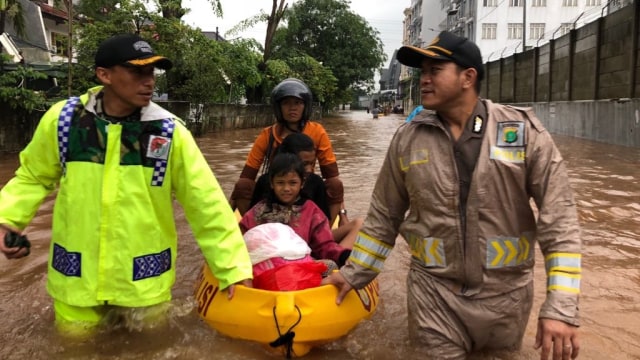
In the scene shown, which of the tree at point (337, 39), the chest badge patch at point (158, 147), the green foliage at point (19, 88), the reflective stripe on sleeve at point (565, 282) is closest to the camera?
the reflective stripe on sleeve at point (565, 282)

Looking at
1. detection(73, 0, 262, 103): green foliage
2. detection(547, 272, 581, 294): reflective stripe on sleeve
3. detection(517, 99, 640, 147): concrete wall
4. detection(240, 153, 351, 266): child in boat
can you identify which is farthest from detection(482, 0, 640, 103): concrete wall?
detection(547, 272, 581, 294): reflective stripe on sleeve

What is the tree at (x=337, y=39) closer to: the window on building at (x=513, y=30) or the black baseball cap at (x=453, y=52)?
the window on building at (x=513, y=30)

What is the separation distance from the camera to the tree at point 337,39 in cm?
4575

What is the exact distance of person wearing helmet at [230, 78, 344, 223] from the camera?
511 centimetres

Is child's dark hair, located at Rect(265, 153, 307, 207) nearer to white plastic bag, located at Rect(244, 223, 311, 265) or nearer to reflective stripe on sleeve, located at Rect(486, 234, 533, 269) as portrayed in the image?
white plastic bag, located at Rect(244, 223, 311, 265)

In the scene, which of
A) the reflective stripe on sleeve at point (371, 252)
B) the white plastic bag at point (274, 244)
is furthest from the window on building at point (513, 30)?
the reflective stripe on sleeve at point (371, 252)

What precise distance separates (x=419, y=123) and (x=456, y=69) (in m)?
0.31

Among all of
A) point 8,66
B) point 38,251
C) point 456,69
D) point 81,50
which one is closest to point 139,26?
point 81,50

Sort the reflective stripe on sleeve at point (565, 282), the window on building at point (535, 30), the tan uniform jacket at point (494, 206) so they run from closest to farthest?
the reflective stripe on sleeve at point (565, 282), the tan uniform jacket at point (494, 206), the window on building at point (535, 30)

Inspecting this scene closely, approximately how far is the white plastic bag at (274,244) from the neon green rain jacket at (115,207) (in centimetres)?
38

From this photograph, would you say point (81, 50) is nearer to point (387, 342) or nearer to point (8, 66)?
point (8, 66)

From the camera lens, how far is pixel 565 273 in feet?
7.54

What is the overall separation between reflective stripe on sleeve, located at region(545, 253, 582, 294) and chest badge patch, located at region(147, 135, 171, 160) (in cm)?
192

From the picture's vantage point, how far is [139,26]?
1530 cm
